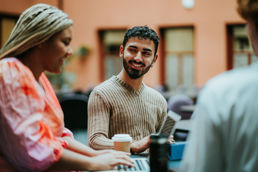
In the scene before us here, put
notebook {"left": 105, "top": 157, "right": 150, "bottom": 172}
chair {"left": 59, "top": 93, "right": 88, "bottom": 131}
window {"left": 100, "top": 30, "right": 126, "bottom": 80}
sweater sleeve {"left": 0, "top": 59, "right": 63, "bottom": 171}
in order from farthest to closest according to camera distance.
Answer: window {"left": 100, "top": 30, "right": 126, "bottom": 80} → chair {"left": 59, "top": 93, "right": 88, "bottom": 131} → notebook {"left": 105, "top": 157, "right": 150, "bottom": 172} → sweater sleeve {"left": 0, "top": 59, "right": 63, "bottom": 171}

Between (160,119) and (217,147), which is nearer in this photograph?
(217,147)

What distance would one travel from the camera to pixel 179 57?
478 inches

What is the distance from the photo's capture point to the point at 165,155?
151 cm

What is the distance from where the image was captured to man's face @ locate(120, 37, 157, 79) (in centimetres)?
212

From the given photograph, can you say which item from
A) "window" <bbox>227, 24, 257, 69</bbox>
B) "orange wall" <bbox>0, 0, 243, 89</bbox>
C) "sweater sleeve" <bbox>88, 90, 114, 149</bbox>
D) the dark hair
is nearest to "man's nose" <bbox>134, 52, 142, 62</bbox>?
the dark hair

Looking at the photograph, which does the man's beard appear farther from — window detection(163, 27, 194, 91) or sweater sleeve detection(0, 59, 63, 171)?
window detection(163, 27, 194, 91)

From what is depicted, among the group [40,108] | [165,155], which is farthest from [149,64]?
[40,108]

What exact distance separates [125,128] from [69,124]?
258 cm

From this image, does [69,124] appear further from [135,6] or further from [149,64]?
[135,6]

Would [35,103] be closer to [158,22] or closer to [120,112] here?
[120,112]

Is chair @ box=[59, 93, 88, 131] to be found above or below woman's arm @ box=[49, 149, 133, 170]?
below

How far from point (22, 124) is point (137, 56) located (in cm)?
97

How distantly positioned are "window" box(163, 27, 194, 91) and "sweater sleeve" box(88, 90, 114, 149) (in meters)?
9.97

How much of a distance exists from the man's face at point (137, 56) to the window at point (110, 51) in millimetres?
10547
